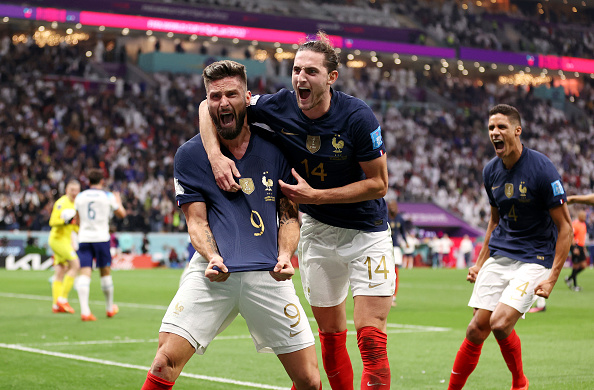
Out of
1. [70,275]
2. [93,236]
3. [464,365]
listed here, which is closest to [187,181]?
[464,365]

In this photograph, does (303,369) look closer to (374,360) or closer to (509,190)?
(374,360)

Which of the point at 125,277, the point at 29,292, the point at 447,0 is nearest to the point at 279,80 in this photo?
the point at 447,0

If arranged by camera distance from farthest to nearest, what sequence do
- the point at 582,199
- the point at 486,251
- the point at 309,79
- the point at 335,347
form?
the point at 582,199 < the point at 486,251 < the point at 335,347 < the point at 309,79

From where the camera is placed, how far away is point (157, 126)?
39.6m

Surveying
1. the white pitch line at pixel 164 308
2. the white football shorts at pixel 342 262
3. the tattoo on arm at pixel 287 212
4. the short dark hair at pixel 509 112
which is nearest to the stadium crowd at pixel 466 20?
the white pitch line at pixel 164 308

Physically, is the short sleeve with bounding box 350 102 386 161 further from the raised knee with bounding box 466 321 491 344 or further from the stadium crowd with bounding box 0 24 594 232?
the stadium crowd with bounding box 0 24 594 232

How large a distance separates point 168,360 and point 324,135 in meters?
1.91

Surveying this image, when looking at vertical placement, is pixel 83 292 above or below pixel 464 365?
below

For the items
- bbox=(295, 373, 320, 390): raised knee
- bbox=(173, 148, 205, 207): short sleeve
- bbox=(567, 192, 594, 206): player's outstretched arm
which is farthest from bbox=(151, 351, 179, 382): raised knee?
bbox=(567, 192, 594, 206): player's outstretched arm

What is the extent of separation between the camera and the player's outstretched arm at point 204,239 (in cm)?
476

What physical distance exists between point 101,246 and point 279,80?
33776 millimetres

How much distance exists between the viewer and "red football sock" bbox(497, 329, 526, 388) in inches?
287

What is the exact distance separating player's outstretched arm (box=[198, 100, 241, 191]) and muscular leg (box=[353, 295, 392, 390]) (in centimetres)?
150

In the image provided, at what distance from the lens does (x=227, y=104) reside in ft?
16.5
